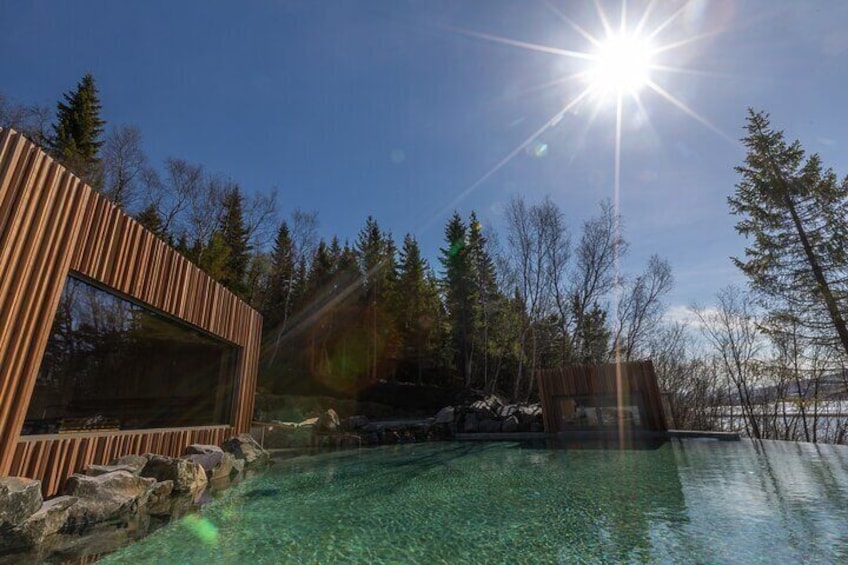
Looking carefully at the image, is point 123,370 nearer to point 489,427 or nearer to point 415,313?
point 489,427

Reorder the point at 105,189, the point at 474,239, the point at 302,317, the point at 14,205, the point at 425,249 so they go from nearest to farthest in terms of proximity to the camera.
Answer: the point at 14,205, the point at 105,189, the point at 302,317, the point at 474,239, the point at 425,249

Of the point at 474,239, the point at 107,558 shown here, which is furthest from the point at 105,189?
the point at 474,239

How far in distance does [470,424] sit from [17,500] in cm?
1346

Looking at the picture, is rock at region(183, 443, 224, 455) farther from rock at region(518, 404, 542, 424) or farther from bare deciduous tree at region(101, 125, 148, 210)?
bare deciduous tree at region(101, 125, 148, 210)

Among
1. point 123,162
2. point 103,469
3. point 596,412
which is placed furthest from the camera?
point 123,162

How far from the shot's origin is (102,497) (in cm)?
447

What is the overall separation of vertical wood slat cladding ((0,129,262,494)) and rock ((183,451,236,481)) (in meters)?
0.88

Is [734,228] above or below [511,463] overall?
above

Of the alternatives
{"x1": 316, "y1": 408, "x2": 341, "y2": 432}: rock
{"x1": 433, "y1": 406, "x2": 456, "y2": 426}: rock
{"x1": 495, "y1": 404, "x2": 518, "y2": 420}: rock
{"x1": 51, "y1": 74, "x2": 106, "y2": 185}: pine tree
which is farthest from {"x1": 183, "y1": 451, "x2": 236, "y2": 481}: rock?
{"x1": 51, "y1": 74, "x2": 106, "y2": 185}: pine tree

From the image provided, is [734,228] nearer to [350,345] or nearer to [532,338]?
[532,338]

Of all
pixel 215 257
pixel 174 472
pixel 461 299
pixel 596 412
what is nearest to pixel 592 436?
pixel 596 412

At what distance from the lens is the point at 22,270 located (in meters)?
3.99

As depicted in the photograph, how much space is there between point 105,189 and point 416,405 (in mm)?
16893

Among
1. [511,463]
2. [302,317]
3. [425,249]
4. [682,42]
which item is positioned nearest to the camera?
[682,42]
